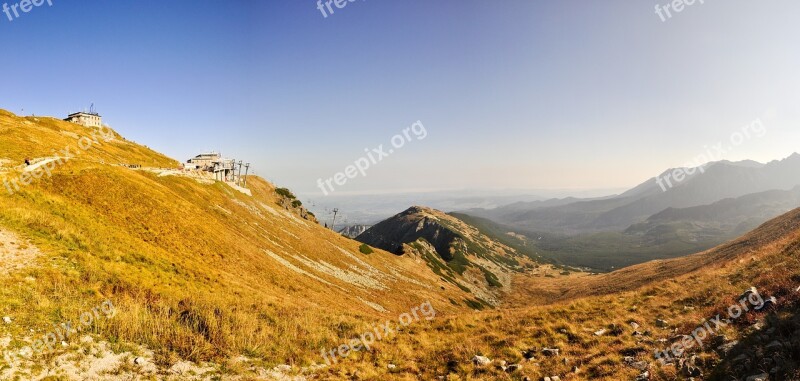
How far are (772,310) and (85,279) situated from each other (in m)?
35.4

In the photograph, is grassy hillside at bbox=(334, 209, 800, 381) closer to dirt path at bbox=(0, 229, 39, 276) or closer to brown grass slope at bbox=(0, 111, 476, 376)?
brown grass slope at bbox=(0, 111, 476, 376)

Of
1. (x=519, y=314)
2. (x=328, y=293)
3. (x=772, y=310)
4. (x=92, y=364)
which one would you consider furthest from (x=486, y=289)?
(x=92, y=364)

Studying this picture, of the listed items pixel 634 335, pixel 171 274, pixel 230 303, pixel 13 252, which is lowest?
pixel 634 335

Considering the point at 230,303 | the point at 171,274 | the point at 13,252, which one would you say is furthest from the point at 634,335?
the point at 13,252

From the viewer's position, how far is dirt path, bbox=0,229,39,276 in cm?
1823

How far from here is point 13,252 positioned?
1973 centimetres

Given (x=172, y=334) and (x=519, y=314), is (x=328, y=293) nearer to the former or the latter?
(x=519, y=314)

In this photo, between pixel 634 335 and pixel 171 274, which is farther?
pixel 171 274

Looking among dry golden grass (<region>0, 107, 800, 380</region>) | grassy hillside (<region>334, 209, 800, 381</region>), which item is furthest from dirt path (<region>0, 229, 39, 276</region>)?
grassy hillside (<region>334, 209, 800, 381</region>)

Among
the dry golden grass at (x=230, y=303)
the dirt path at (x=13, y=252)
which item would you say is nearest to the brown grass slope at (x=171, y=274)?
the dry golden grass at (x=230, y=303)

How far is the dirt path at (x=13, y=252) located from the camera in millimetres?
18233

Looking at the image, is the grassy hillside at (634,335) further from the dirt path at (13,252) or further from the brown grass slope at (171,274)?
the dirt path at (13,252)

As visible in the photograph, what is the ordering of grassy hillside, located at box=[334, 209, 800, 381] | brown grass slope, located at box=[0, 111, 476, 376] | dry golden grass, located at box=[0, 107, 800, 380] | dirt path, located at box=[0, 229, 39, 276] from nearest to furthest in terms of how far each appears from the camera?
grassy hillside, located at box=[334, 209, 800, 381]
dry golden grass, located at box=[0, 107, 800, 380]
brown grass slope, located at box=[0, 111, 476, 376]
dirt path, located at box=[0, 229, 39, 276]

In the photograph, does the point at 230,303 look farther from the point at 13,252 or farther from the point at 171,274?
the point at 13,252
